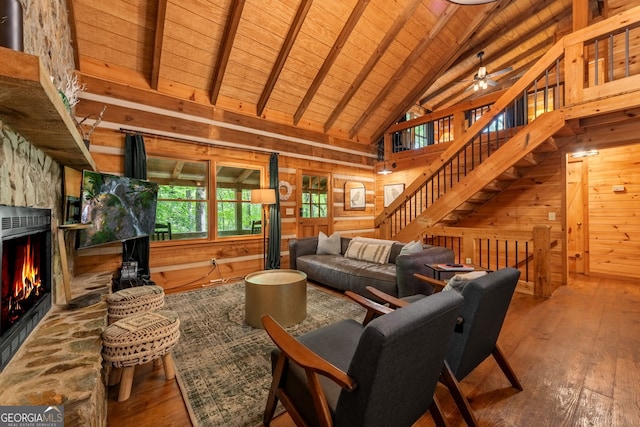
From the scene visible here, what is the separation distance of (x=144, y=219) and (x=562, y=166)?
6218 mm

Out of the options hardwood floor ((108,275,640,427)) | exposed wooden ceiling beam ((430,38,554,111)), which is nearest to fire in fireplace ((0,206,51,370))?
hardwood floor ((108,275,640,427))

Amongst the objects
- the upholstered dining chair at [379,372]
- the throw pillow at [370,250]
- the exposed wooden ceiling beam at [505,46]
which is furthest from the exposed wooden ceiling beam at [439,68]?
the upholstered dining chair at [379,372]

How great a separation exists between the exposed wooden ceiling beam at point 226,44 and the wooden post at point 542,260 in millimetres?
4877

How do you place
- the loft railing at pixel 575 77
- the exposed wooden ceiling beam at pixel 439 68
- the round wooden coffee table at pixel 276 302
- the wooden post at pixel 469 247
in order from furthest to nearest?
the exposed wooden ceiling beam at pixel 439 68 → the wooden post at pixel 469 247 → the loft railing at pixel 575 77 → the round wooden coffee table at pixel 276 302

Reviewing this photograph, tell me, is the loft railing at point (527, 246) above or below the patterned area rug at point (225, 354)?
above

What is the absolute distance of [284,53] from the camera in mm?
4145

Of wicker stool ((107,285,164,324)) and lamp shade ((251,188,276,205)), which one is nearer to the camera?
wicker stool ((107,285,164,324))

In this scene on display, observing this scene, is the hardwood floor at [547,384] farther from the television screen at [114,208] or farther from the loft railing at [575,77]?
the loft railing at [575,77]

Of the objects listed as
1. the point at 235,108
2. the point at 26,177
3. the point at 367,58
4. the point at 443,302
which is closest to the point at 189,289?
the point at 26,177

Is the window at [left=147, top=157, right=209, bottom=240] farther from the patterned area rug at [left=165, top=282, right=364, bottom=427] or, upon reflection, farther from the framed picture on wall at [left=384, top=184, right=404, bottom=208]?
the framed picture on wall at [left=384, top=184, right=404, bottom=208]

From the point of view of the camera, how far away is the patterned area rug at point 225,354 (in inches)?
65.1

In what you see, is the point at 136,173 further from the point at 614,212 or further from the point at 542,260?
the point at 614,212

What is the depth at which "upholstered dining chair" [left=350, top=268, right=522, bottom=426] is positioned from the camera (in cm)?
144

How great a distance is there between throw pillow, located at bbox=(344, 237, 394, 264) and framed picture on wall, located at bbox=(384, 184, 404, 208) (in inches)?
112
